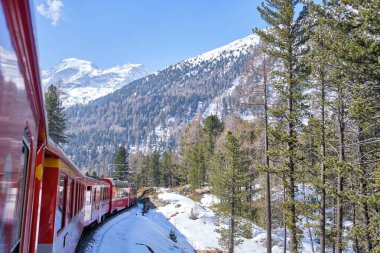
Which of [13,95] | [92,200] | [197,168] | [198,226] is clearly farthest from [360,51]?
[197,168]

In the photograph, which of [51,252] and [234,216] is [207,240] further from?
[51,252]

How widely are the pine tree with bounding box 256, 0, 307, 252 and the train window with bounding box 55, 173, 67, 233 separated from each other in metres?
13.0

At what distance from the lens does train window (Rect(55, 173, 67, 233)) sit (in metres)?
6.02

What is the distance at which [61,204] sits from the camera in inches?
254

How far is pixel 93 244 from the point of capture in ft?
48.7

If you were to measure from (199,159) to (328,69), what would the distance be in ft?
144

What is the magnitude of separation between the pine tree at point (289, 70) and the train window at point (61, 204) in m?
13.0

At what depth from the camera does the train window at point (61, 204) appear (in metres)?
6.02

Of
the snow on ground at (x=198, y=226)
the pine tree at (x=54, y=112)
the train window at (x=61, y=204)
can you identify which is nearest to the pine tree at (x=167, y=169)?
the snow on ground at (x=198, y=226)

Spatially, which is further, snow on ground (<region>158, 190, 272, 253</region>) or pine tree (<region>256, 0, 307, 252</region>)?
snow on ground (<region>158, 190, 272, 253</region>)

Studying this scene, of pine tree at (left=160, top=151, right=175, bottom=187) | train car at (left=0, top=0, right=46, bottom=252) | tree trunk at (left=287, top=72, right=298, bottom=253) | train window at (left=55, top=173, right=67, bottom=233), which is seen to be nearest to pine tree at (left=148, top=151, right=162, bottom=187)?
pine tree at (left=160, top=151, right=175, bottom=187)

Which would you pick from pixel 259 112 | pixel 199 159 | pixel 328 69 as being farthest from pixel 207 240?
pixel 199 159

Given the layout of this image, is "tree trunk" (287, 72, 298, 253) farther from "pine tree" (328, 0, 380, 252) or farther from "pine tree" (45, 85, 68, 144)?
"pine tree" (45, 85, 68, 144)

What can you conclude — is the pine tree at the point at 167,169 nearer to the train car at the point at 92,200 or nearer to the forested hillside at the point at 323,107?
the train car at the point at 92,200
